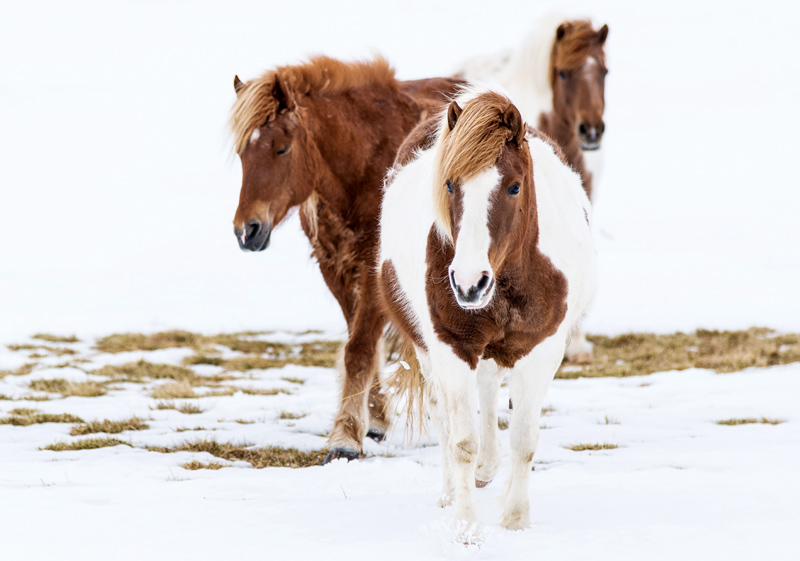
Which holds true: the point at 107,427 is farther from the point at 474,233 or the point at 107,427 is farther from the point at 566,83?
the point at 566,83

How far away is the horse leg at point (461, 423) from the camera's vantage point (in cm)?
320

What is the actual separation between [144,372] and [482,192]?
6.75 m

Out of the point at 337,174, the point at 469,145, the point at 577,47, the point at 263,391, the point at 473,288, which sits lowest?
the point at 263,391

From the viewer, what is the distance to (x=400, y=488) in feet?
13.8

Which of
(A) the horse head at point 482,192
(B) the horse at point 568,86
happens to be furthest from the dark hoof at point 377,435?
(B) the horse at point 568,86

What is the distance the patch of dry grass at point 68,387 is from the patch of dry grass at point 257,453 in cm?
231

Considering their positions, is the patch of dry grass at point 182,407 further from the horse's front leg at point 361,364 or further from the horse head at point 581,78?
the horse head at point 581,78

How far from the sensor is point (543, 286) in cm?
327

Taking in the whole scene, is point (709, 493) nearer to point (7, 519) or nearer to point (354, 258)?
point (354, 258)

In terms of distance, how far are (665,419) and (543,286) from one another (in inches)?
120

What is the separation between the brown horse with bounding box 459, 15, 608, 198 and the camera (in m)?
8.05

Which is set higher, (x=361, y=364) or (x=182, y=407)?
(x=361, y=364)

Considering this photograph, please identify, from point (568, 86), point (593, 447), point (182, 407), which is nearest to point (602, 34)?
point (568, 86)

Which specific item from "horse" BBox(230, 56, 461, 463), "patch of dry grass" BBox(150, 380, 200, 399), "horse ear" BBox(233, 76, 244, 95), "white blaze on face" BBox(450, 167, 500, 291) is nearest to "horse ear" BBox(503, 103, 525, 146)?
"white blaze on face" BBox(450, 167, 500, 291)
